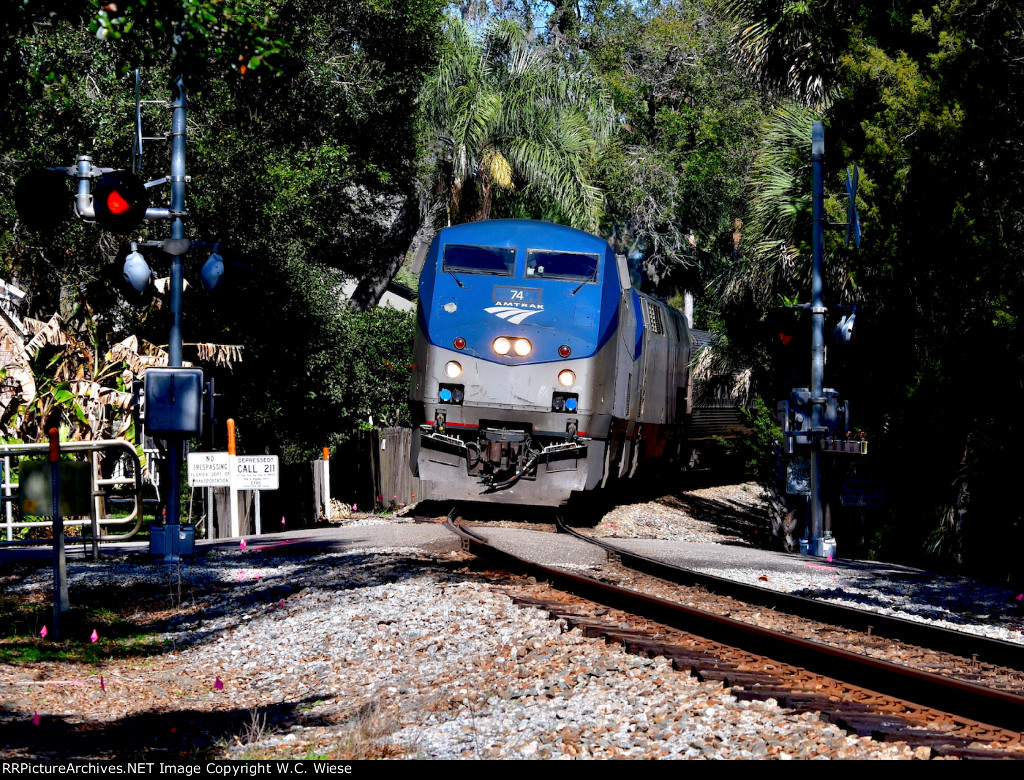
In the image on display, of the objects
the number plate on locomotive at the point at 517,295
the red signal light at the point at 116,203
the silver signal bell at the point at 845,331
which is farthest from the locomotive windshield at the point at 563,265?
the red signal light at the point at 116,203

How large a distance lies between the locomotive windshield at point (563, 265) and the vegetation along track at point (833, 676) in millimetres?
7664

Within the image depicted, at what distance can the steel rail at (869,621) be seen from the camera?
812 cm

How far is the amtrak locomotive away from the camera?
1670 cm

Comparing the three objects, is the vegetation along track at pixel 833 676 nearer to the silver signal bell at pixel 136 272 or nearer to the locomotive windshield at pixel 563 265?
the silver signal bell at pixel 136 272

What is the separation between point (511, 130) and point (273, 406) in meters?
10.0

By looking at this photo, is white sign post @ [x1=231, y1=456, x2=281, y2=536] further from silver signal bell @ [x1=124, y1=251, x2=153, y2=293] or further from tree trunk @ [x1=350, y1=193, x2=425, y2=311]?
tree trunk @ [x1=350, y1=193, x2=425, y2=311]

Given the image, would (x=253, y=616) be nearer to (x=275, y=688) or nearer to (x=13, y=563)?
(x=275, y=688)

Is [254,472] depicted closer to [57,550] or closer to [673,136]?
[57,550]

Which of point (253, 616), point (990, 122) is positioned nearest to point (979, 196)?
point (990, 122)

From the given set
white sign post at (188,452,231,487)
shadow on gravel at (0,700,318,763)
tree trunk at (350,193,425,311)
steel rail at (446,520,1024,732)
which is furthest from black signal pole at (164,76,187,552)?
tree trunk at (350,193,425,311)

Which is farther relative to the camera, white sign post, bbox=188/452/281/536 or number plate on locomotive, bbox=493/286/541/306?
number plate on locomotive, bbox=493/286/541/306

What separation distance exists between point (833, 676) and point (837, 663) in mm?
96

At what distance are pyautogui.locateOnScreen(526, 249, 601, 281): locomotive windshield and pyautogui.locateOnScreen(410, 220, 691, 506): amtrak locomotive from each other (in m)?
0.01

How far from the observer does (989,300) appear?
57.5ft
